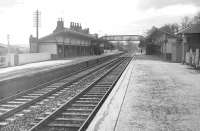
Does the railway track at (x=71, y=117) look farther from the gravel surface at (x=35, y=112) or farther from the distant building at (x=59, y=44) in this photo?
the distant building at (x=59, y=44)

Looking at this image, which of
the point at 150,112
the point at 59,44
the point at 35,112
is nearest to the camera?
the point at 150,112

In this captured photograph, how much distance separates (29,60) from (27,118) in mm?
26439

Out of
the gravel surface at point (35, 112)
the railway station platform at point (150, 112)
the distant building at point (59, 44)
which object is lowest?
the gravel surface at point (35, 112)

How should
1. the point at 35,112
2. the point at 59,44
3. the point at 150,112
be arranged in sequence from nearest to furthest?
the point at 150,112 → the point at 35,112 → the point at 59,44

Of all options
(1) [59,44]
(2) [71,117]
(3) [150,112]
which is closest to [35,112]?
(2) [71,117]

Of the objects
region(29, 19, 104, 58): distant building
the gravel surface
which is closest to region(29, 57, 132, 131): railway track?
the gravel surface

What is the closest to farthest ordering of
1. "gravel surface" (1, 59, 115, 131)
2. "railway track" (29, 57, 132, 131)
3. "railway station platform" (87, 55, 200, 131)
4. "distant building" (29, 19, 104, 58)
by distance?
1. "railway station platform" (87, 55, 200, 131)
2. "railway track" (29, 57, 132, 131)
3. "gravel surface" (1, 59, 115, 131)
4. "distant building" (29, 19, 104, 58)

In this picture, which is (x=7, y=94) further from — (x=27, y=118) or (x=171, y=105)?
(x=171, y=105)

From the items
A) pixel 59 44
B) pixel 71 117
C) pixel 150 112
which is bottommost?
pixel 71 117

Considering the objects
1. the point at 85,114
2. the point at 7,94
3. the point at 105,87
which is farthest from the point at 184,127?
the point at 7,94

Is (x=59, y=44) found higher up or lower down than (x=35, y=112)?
higher up

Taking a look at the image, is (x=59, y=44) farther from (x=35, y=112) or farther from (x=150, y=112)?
(x=150, y=112)

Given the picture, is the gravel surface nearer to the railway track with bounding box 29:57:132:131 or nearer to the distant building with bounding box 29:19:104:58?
the railway track with bounding box 29:57:132:131

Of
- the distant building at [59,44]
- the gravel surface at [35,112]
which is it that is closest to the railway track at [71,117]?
the gravel surface at [35,112]
